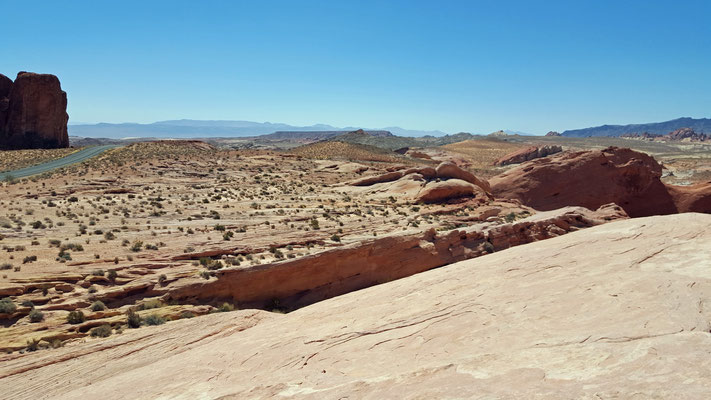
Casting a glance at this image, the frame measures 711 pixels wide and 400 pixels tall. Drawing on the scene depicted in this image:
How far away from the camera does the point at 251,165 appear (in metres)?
47.8

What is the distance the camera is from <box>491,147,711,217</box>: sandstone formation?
107 ft

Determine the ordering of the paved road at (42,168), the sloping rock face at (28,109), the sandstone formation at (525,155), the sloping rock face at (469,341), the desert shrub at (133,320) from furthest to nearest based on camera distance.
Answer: the sandstone formation at (525,155) < the sloping rock face at (28,109) < the paved road at (42,168) < the desert shrub at (133,320) < the sloping rock face at (469,341)

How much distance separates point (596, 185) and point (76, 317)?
33.2 meters

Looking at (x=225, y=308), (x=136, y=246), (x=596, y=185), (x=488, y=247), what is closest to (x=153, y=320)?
(x=225, y=308)

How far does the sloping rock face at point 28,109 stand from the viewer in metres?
59.0

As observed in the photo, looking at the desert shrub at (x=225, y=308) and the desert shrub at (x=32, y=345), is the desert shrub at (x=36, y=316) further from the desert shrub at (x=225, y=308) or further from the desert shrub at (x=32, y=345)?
the desert shrub at (x=225, y=308)

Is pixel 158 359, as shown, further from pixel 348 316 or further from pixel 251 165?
pixel 251 165

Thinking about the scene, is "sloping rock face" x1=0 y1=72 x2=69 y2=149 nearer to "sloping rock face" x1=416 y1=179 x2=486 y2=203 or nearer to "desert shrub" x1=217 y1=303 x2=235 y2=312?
"sloping rock face" x1=416 y1=179 x2=486 y2=203

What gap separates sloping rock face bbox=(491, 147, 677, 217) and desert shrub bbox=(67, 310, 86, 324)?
2930 centimetres

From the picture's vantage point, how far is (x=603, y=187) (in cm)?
3269

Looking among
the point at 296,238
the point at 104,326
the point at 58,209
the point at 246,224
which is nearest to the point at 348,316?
the point at 104,326

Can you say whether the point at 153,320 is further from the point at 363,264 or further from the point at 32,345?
the point at 363,264

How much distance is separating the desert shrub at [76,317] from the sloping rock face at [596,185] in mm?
29299

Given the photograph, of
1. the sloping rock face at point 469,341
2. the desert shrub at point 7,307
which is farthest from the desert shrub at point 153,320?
the desert shrub at point 7,307
